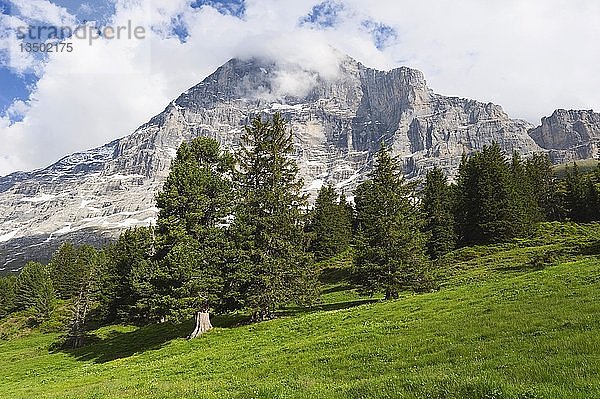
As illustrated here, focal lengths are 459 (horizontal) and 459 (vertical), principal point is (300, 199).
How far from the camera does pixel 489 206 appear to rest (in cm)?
6856

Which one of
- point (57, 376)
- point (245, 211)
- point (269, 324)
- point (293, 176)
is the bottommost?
point (57, 376)

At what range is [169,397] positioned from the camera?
62.2 feet

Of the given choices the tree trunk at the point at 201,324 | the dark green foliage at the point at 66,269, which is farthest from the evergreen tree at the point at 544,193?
the dark green foliage at the point at 66,269

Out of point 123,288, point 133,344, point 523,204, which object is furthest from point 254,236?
point 523,204

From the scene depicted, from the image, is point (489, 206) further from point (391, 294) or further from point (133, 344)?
point (133, 344)

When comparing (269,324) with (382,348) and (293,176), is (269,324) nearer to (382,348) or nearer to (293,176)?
(293,176)

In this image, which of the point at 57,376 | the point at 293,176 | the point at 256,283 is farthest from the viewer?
the point at 293,176

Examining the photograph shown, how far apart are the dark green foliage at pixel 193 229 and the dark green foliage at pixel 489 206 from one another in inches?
1665

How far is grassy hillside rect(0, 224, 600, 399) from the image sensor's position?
1321 cm

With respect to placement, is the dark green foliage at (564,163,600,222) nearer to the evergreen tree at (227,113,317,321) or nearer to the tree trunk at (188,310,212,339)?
the evergreen tree at (227,113,317,321)

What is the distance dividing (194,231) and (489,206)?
46.7 meters

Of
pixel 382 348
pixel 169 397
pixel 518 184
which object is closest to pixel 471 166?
pixel 518 184

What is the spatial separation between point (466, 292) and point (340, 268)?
43.1 meters

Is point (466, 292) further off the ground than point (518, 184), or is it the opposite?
point (518, 184)
